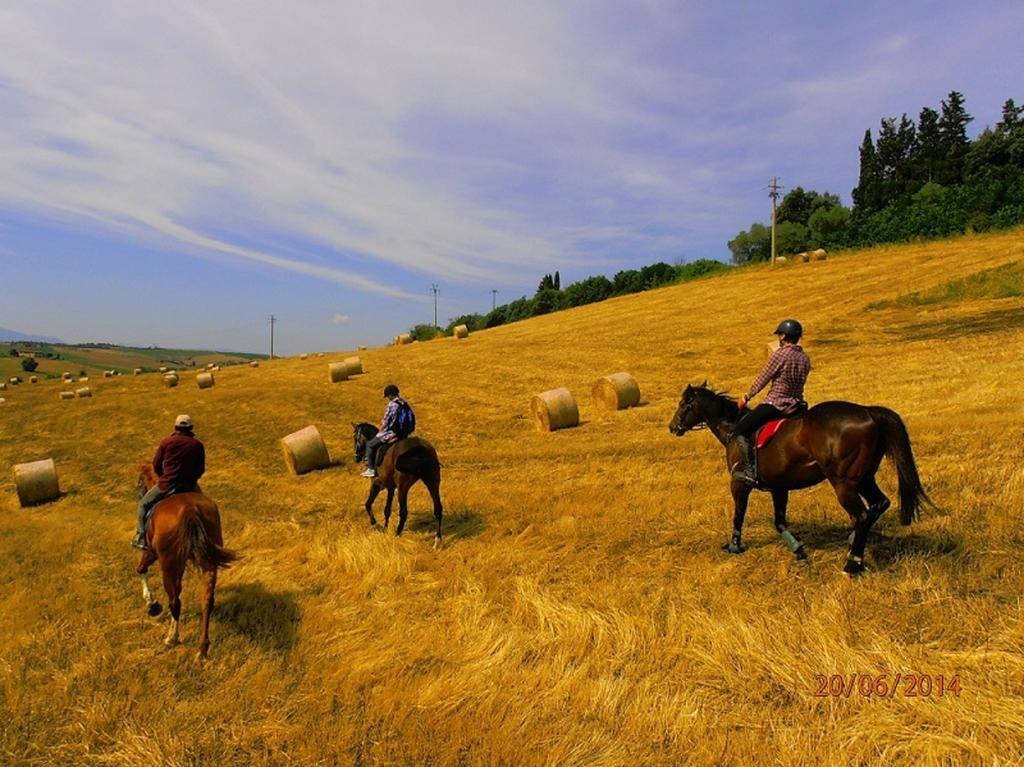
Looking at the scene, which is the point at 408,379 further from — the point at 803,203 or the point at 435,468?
the point at 803,203

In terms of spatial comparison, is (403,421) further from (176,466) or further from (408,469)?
(176,466)

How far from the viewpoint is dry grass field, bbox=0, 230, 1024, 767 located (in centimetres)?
460

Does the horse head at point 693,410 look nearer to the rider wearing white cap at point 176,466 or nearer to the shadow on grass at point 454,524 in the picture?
the shadow on grass at point 454,524

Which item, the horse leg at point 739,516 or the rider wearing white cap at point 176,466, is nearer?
the horse leg at point 739,516

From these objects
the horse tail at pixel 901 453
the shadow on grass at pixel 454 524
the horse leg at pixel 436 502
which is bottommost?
the shadow on grass at pixel 454 524

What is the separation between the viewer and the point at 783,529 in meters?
7.24

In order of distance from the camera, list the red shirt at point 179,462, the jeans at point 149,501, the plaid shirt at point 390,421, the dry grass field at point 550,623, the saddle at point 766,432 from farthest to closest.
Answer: the plaid shirt at point 390,421
the jeans at point 149,501
the red shirt at point 179,462
the saddle at point 766,432
the dry grass field at point 550,623

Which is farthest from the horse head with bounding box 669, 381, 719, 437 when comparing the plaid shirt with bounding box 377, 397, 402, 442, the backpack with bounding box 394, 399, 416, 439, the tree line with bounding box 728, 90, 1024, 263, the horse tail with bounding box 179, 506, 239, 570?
the tree line with bounding box 728, 90, 1024, 263

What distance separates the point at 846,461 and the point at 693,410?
2.41 m

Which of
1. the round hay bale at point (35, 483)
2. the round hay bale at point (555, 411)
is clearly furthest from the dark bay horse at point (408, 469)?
the round hay bale at point (35, 483)

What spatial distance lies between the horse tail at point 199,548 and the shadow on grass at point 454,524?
378 cm

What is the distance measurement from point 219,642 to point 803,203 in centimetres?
10965

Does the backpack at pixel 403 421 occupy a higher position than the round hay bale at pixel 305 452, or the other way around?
the backpack at pixel 403 421

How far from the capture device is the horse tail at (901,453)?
20.2 ft
